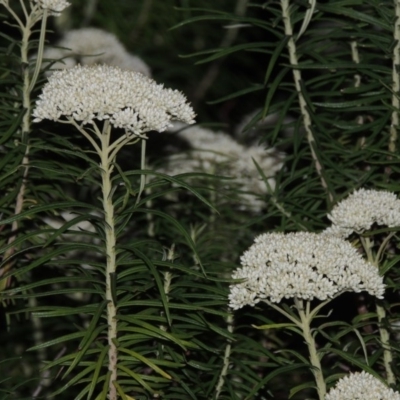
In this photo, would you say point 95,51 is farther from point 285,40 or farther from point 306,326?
point 306,326

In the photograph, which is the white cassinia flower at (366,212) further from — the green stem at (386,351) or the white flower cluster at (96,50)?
the white flower cluster at (96,50)

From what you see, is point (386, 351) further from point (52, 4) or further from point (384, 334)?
point (52, 4)

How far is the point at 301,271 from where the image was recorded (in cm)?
138

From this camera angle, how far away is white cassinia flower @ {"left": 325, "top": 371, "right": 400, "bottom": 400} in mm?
1292

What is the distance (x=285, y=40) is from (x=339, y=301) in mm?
737

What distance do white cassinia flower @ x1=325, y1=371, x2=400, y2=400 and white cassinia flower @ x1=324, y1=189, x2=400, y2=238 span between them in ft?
0.97

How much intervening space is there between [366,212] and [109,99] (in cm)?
47

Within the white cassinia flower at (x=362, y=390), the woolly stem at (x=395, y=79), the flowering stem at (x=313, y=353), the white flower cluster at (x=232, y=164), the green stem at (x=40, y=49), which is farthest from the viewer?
the white flower cluster at (x=232, y=164)

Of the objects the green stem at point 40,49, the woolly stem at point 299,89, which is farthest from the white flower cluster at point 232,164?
the green stem at point 40,49

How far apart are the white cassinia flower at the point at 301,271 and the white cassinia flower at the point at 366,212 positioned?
10cm

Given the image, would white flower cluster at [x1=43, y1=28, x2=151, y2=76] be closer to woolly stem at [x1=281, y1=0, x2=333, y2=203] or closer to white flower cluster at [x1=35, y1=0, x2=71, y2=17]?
woolly stem at [x1=281, y1=0, x2=333, y2=203]

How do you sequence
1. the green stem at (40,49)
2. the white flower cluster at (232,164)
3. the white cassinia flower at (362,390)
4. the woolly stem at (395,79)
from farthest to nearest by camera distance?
1. the white flower cluster at (232,164)
2. the woolly stem at (395,79)
3. the green stem at (40,49)
4. the white cassinia flower at (362,390)

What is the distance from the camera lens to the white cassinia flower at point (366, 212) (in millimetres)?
1526

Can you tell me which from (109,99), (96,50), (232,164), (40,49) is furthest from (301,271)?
(96,50)
